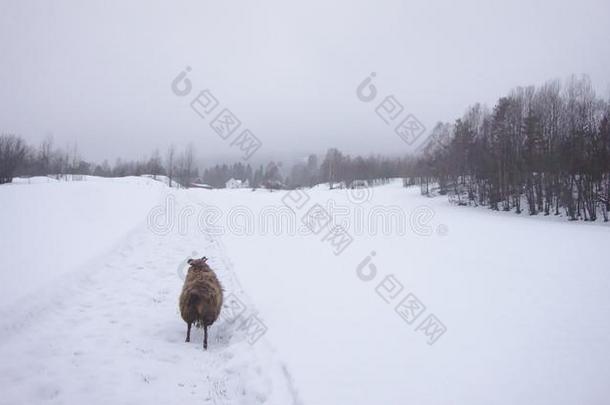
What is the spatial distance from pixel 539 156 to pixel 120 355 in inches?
1465

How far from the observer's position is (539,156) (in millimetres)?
29406

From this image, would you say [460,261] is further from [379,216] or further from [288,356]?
[379,216]

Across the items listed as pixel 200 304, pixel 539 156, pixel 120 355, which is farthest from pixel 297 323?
pixel 539 156

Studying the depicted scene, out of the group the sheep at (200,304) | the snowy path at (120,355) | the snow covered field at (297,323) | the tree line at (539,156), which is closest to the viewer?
the snowy path at (120,355)

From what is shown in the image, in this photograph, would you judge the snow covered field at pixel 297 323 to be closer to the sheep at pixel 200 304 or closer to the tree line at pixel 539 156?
the sheep at pixel 200 304

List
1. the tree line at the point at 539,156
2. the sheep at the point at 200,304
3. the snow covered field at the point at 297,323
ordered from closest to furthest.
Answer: the snow covered field at the point at 297,323, the sheep at the point at 200,304, the tree line at the point at 539,156

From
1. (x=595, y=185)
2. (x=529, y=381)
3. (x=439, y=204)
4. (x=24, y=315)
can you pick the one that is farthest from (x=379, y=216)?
(x=24, y=315)

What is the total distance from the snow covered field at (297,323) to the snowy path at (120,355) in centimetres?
3

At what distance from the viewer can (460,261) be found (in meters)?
11.7

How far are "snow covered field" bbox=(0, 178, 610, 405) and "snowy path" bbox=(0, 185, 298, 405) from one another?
0.03m

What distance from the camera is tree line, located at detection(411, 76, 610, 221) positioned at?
24.8 metres

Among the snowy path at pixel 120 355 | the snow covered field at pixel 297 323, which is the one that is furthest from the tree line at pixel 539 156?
the snowy path at pixel 120 355

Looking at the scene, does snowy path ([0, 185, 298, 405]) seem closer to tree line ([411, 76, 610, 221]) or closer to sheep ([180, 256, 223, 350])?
sheep ([180, 256, 223, 350])

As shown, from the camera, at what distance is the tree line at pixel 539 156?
81.5 feet
